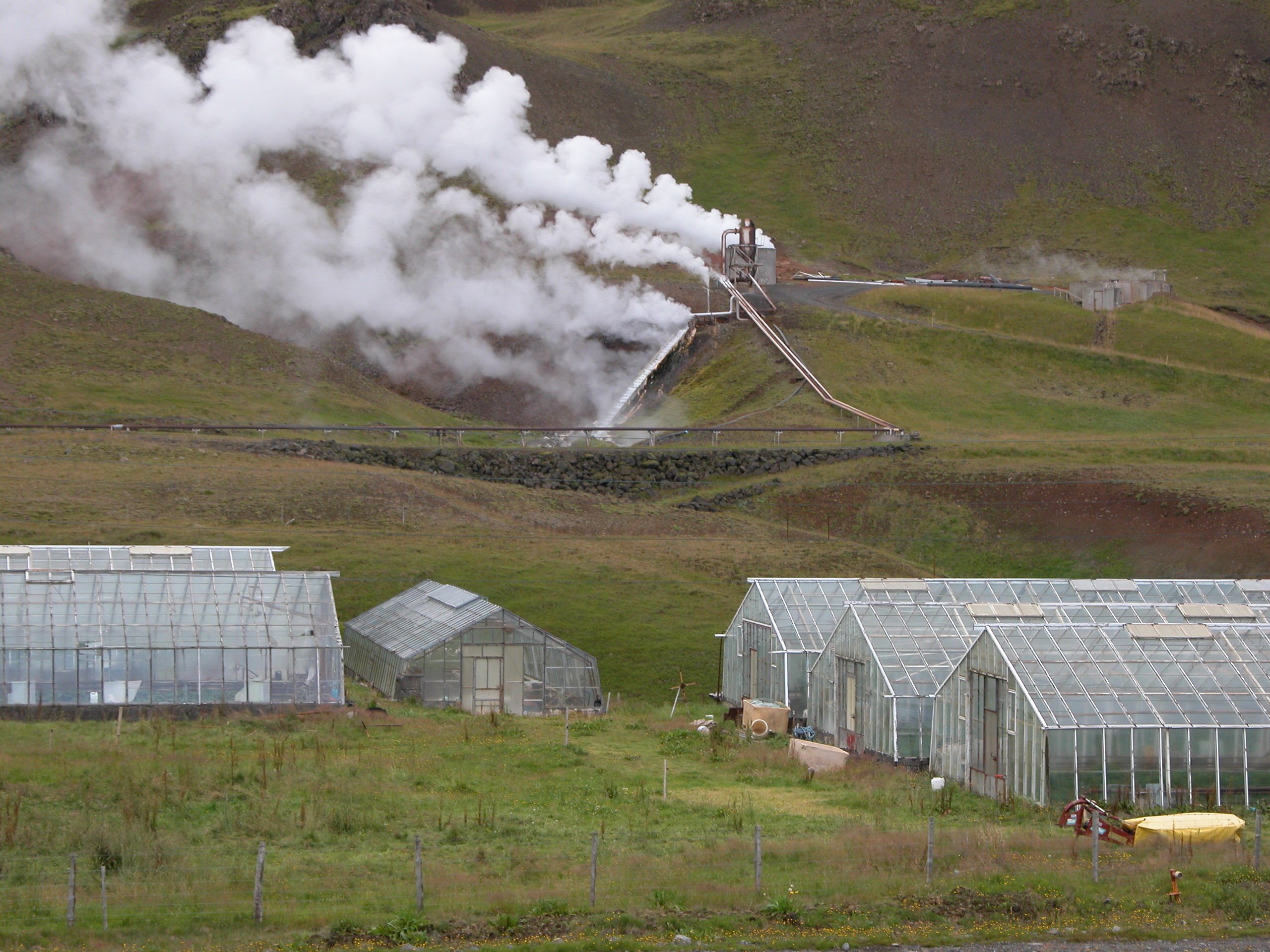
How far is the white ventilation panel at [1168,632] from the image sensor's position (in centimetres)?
3422

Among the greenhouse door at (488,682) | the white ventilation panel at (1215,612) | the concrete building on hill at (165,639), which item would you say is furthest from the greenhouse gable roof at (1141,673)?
the concrete building on hill at (165,639)

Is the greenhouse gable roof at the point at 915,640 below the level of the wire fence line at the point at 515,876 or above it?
above

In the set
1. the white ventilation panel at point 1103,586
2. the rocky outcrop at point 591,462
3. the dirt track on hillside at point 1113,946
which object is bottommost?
the dirt track on hillside at point 1113,946

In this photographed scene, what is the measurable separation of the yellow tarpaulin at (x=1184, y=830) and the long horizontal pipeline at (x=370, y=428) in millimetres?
53571

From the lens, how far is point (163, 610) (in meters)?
42.4

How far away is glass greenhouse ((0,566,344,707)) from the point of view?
131 ft

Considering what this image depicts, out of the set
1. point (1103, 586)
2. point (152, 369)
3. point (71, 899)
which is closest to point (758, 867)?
point (71, 899)

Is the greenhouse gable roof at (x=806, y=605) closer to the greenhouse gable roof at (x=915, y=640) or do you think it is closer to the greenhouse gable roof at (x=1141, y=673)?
the greenhouse gable roof at (x=915, y=640)

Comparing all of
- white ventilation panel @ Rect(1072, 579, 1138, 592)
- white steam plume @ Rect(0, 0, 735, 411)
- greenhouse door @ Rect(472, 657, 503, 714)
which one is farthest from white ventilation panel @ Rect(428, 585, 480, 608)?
white steam plume @ Rect(0, 0, 735, 411)

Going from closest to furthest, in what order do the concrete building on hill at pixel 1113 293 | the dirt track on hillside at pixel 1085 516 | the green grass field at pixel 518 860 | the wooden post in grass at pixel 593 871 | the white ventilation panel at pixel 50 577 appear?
the green grass field at pixel 518 860 < the wooden post in grass at pixel 593 871 < the white ventilation panel at pixel 50 577 < the dirt track on hillside at pixel 1085 516 < the concrete building on hill at pixel 1113 293

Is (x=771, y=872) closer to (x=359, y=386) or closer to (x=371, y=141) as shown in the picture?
(x=359, y=386)

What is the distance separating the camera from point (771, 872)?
23391 millimetres

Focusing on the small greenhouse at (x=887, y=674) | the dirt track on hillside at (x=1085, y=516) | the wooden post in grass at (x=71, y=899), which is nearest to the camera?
the wooden post in grass at (x=71, y=899)

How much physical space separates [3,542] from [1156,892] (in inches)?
1649
